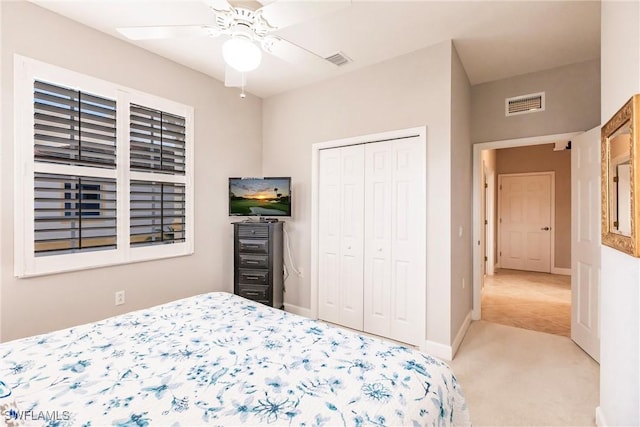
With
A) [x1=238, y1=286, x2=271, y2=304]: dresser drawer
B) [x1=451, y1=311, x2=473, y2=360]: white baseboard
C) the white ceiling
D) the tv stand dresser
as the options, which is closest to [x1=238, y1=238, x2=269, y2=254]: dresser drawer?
the tv stand dresser

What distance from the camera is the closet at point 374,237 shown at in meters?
2.94

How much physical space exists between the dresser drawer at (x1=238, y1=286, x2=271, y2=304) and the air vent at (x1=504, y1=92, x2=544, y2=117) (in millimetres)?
3443

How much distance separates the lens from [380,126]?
3.15 m

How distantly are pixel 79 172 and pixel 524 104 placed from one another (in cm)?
446

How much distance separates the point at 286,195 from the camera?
3.55m

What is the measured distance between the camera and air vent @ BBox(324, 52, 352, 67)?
117 inches

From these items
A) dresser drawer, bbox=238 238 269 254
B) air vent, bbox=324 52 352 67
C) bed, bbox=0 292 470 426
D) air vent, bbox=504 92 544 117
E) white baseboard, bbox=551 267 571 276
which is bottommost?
white baseboard, bbox=551 267 571 276

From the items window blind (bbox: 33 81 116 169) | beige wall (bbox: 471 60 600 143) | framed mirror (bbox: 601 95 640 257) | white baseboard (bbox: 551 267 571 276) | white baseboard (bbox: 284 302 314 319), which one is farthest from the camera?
white baseboard (bbox: 551 267 571 276)

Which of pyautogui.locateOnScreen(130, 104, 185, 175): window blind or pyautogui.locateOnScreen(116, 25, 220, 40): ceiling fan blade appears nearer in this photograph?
pyautogui.locateOnScreen(116, 25, 220, 40): ceiling fan blade

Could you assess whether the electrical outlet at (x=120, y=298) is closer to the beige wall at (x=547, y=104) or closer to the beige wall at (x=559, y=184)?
the beige wall at (x=547, y=104)

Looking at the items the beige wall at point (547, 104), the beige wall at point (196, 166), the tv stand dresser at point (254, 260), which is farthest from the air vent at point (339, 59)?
the tv stand dresser at point (254, 260)

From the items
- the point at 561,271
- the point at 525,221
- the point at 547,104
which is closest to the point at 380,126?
the point at 547,104

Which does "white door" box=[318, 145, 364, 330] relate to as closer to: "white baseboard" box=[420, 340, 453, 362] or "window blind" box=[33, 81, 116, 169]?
"white baseboard" box=[420, 340, 453, 362]

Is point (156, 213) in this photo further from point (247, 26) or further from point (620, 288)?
point (620, 288)
